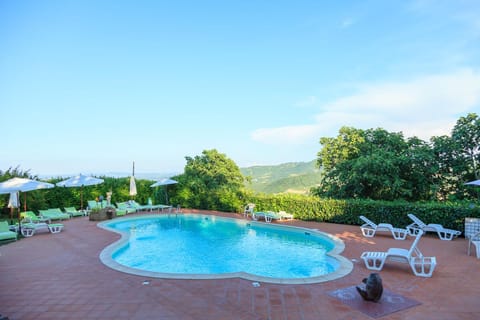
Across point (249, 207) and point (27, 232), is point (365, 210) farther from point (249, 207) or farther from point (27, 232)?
point (27, 232)

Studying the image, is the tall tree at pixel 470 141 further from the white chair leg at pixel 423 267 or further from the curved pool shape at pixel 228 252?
the white chair leg at pixel 423 267

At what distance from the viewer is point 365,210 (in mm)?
12117

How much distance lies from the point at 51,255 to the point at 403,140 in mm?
18027

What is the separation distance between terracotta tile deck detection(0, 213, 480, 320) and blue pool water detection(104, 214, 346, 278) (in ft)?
4.76

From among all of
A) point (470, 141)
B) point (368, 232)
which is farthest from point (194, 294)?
point (470, 141)

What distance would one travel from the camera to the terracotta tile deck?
4.07m

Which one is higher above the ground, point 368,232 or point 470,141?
point 470,141

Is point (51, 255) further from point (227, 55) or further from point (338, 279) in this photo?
point (227, 55)

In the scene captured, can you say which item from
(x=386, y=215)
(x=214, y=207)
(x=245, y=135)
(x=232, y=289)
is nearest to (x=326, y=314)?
(x=232, y=289)

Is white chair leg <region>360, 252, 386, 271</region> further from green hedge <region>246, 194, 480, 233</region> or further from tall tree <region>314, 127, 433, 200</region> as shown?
tall tree <region>314, 127, 433, 200</region>

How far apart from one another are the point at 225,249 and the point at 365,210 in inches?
265

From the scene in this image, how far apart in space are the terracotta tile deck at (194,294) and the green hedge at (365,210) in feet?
11.0

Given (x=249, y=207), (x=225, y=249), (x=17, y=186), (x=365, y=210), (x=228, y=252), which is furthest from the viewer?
(x=249, y=207)

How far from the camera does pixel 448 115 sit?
16438mm
